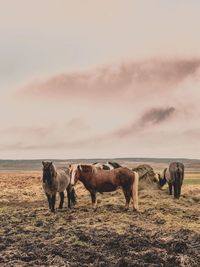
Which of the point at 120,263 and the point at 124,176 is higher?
the point at 124,176

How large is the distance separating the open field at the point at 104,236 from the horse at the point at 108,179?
0.85 metres

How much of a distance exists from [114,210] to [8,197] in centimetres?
1122

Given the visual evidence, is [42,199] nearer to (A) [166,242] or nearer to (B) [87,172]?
(B) [87,172]

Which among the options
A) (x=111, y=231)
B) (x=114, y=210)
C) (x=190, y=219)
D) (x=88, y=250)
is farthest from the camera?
(x=114, y=210)

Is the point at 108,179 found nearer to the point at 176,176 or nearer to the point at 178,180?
the point at 178,180

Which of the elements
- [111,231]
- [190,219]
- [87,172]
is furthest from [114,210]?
[111,231]

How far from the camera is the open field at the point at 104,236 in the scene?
10625 mm

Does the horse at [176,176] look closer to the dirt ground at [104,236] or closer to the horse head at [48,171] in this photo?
the dirt ground at [104,236]

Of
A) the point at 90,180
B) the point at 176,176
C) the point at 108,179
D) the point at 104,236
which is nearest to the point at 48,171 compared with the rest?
the point at 90,180

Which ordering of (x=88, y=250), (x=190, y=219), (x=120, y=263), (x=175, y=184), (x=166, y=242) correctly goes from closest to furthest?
(x=120, y=263), (x=88, y=250), (x=166, y=242), (x=190, y=219), (x=175, y=184)

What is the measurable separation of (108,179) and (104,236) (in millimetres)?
7592

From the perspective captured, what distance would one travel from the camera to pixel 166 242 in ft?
41.2

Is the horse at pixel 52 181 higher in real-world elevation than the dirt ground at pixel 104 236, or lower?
higher

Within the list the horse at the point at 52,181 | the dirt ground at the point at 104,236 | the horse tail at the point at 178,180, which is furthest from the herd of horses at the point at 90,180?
the horse tail at the point at 178,180
